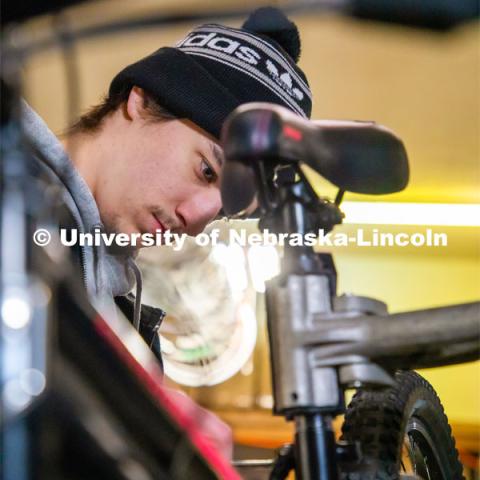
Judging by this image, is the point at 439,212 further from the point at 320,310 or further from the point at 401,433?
the point at 320,310

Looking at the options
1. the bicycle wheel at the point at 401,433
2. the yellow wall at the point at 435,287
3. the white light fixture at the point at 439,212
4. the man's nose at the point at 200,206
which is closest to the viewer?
the bicycle wheel at the point at 401,433

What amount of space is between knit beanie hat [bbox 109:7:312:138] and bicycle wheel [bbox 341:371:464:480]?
415 millimetres

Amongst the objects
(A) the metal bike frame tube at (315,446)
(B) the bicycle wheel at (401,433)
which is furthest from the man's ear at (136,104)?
(A) the metal bike frame tube at (315,446)

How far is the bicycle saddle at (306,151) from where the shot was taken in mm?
488

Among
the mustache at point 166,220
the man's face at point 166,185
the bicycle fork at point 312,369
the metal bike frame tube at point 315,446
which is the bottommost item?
the metal bike frame tube at point 315,446

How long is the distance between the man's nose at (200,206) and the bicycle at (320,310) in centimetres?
43

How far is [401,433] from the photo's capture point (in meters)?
0.64

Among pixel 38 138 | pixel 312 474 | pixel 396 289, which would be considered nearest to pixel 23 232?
pixel 312 474

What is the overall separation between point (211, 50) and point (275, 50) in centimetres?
8

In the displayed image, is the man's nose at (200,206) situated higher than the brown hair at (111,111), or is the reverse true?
the brown hair at (111,111)

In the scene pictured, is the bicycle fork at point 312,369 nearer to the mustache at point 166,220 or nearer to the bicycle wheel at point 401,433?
the bicycle wheel at point 401,433

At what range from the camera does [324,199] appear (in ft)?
1.88

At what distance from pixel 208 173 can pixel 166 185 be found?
0.16ft

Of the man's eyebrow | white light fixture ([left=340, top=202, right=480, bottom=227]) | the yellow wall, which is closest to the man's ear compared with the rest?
the man's eyebrow
